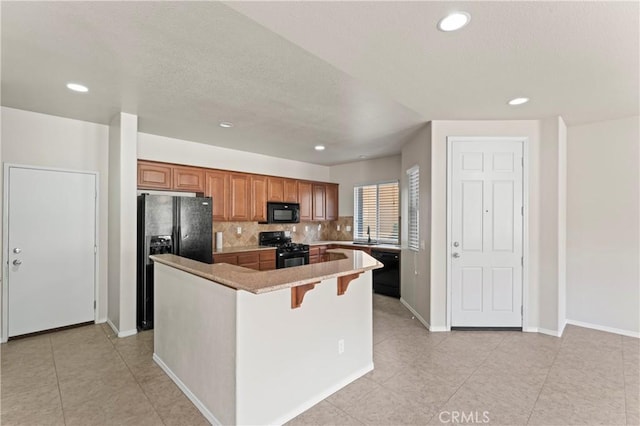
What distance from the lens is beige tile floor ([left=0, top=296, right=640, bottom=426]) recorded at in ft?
6.89

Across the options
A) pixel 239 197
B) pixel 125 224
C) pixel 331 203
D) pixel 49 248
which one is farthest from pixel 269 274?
pixel 331 203

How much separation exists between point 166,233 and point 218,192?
122 centimetres

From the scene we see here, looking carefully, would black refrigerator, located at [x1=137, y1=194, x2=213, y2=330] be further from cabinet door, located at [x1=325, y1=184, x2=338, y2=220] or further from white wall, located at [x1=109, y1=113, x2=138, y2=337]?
cabinet door, located at [x1=325, y1=184, x2=338, y2=220]

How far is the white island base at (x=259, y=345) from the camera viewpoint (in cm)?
187

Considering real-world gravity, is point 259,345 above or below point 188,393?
above

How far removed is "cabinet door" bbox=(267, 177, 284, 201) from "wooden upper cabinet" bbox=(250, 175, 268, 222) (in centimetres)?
9

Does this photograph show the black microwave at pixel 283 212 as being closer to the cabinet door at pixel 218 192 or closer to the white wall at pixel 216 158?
the white wall at pixel 216 158

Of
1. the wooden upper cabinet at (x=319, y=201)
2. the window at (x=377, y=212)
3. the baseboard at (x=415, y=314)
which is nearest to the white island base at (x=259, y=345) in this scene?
the baseboard at (x=415, y=314)

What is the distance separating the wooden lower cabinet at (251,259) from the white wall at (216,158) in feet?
4.94

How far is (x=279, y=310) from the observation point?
2.04 meters

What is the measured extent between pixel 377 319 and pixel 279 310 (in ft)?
7.99

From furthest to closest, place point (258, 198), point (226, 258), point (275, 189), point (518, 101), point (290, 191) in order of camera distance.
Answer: point (290, 191) → point (275, 189) → point (258, 198) → point (226, 258) → point (518, 101)

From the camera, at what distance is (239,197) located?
203 inches

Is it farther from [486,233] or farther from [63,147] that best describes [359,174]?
[63,147]
